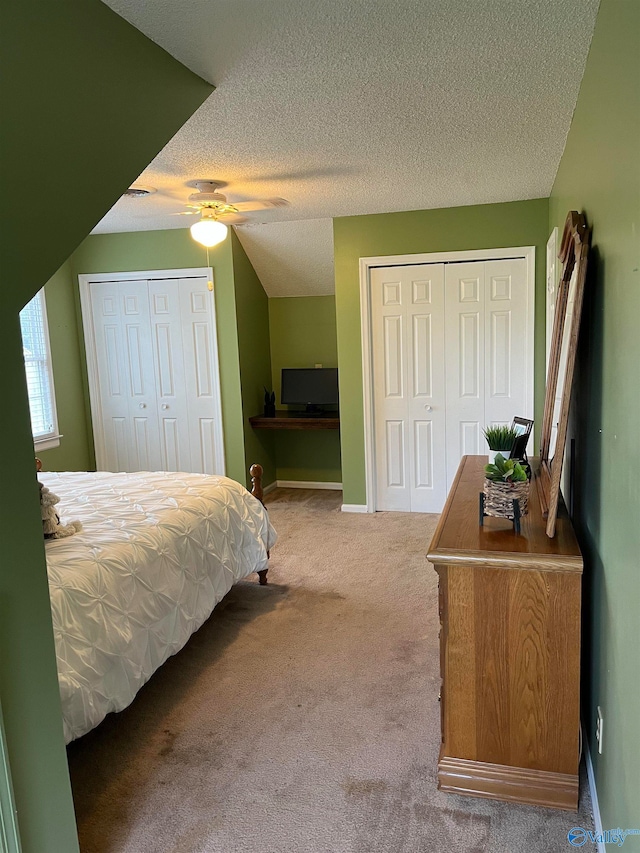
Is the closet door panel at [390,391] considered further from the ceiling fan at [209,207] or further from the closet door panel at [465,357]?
the ceiling fan at [209,207]

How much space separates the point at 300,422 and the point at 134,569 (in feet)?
10.5

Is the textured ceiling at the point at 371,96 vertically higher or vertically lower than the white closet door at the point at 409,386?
higher

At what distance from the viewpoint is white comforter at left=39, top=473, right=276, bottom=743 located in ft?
6.77

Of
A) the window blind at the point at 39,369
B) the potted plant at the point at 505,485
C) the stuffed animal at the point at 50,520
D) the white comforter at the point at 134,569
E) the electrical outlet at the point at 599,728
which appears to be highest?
the window blind at the point at 39,369

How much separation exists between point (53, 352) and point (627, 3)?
4.88 meters

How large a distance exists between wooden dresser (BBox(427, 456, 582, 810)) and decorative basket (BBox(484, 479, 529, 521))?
116mm

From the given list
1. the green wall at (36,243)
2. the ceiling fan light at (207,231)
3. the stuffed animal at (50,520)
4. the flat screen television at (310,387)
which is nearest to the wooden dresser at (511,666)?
the green wall at (36,243)

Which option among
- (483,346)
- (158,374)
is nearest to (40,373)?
(158,374)

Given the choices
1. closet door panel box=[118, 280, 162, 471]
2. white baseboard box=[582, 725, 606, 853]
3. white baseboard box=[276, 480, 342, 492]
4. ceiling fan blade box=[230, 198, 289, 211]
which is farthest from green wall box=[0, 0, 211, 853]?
white baseboard box=[276, 480, 342, 492]

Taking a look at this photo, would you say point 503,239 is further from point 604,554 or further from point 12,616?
point 12,616

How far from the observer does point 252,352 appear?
5668mm

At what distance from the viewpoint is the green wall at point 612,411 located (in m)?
1.32

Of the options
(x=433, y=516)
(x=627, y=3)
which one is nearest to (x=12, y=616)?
(x=627, y=3)

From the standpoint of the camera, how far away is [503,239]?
15.0ft
